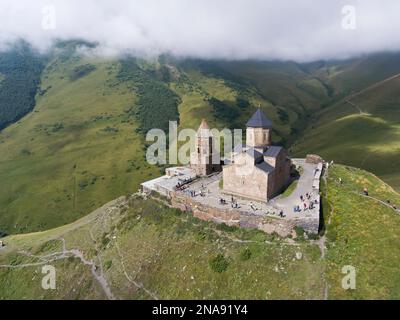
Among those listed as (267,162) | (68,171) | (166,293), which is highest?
(267,162)

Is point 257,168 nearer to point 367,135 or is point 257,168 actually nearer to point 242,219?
point 242,219

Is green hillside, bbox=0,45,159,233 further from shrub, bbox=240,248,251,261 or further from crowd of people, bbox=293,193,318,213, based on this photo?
crowd of people, bbox=293,193,318,213

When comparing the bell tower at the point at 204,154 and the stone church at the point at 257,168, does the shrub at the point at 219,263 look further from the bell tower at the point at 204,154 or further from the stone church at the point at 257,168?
the bell tower at the point at 204,154

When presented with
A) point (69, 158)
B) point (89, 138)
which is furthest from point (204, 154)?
point (89, 138)

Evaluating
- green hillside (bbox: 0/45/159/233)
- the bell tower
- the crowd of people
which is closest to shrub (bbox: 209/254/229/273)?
the crowd of people

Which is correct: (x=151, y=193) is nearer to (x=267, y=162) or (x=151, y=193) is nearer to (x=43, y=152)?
(x=267, y=162)

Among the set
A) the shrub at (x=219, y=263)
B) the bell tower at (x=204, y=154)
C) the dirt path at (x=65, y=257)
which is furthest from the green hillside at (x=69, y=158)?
the shrub at (x=219, y=263)

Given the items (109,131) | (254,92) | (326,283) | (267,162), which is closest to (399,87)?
(254,92)
